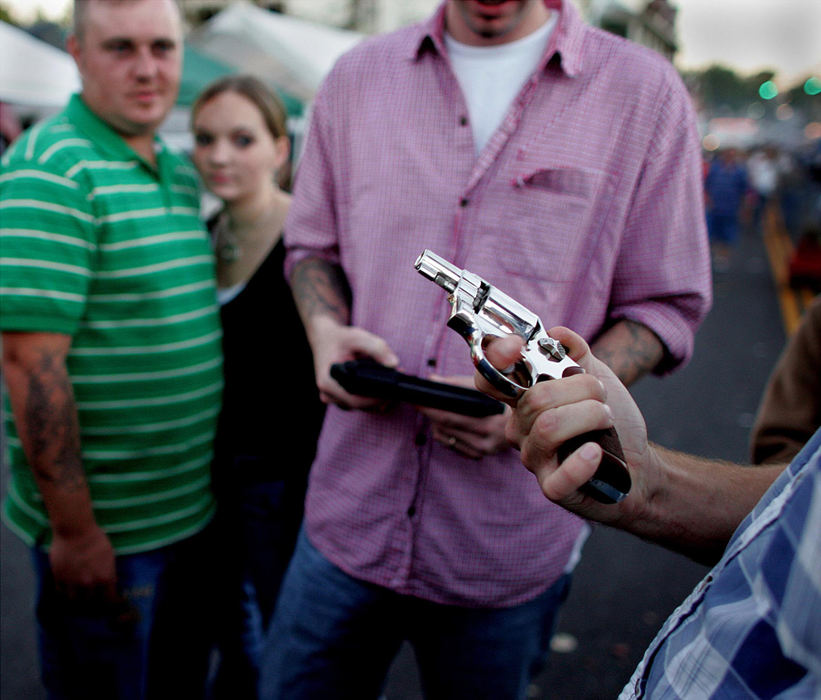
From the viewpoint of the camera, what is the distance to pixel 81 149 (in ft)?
5.66

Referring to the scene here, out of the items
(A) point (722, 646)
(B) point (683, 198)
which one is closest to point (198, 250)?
(B) point (683, 198)

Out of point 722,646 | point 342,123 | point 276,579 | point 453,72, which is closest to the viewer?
point 722,646

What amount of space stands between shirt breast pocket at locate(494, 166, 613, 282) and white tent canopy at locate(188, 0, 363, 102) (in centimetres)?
705

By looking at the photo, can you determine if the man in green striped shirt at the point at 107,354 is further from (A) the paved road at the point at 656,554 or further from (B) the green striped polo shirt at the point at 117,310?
(A) the paved road at the point at 656,554

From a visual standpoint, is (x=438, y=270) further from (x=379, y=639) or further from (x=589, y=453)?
(x=379, y=639)

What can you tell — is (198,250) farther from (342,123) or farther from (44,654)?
(44,654)

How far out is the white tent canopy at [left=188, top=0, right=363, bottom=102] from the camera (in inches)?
315

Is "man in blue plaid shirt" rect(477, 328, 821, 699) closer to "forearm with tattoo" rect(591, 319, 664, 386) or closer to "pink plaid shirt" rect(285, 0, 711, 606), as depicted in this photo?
"forearm with tattoo" rect(591, 319, 664, 386)

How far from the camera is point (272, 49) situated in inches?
318

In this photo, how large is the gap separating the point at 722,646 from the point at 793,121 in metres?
86.8

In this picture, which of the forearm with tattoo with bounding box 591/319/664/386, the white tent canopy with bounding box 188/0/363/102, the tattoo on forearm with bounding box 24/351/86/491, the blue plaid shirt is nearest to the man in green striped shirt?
the tattoo on forearm with bounding box 24/351/86/491

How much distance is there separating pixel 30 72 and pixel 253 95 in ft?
13.5

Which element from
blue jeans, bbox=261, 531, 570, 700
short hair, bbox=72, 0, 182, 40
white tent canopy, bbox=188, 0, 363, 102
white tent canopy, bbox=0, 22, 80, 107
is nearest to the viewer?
blue jeans, bbox=261, 531, 570, 700

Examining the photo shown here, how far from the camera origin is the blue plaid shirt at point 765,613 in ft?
1.74
